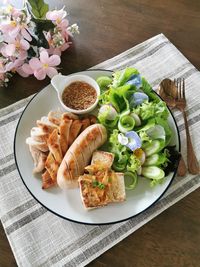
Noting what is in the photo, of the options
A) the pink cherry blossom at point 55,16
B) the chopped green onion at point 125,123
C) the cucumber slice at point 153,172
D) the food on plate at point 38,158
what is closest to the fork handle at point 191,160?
the cucumber slice at point 153,172

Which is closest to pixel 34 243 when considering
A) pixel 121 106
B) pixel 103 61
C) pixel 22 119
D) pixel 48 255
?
pixel 48 255

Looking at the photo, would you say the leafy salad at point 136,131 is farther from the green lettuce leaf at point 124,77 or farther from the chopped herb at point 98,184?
the chopped herb at point 98,184

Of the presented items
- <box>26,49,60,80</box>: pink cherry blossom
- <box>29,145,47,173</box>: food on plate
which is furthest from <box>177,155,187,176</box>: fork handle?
<box>26,49,60,80</box>: pink cherry blossom

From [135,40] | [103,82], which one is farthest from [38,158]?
[135,40]

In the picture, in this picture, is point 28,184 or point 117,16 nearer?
point 28,184

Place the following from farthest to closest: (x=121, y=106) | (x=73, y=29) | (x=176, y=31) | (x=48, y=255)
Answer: (x=176, y=31)
(x=73, y=29)
(x=121, y=106)
(x=48, y=255)

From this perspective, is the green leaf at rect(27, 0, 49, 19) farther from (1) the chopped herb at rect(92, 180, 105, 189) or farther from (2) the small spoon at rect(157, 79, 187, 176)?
(1) the chopped herb at rect(92, 180, 105, 189)

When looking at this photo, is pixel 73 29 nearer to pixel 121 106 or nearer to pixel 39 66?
pixel 39 66
